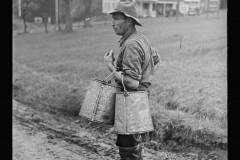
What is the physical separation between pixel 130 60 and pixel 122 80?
0.64 feet

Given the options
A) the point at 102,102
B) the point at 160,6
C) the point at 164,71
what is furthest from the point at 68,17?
the point at 102,102

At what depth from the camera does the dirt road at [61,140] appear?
5.23 meters

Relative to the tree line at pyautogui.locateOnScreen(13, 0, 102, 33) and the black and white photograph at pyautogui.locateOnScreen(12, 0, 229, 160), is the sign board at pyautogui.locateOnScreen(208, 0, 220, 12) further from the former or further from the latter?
the tree line at pyautogui.locateOnScreen(13, 0, 102, 33)

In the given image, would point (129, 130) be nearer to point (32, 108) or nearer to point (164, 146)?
point (164, 146)

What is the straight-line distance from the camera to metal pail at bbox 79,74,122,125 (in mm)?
3787

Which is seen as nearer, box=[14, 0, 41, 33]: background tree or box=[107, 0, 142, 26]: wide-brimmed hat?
box=[107, 0, 142, 26]: wide-brimmed hat

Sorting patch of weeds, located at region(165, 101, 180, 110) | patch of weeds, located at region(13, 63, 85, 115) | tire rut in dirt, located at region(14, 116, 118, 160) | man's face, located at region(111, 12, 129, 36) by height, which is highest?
man's face, located at region(111, 12, 129, 36)

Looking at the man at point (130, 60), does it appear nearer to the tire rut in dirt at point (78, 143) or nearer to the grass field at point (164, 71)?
the tire rut in dirt at point (78, 143)

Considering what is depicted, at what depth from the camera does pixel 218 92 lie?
18.9ft

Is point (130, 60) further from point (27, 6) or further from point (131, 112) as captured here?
point (27, 6)

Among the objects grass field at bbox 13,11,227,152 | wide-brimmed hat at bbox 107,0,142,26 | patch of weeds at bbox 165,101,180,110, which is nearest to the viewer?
wide-brimmed hat at bbox 107,0,142,26

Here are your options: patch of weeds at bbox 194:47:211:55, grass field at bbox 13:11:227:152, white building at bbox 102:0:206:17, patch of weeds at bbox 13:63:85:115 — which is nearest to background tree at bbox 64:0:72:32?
grass field at bbox 13:11:227:152

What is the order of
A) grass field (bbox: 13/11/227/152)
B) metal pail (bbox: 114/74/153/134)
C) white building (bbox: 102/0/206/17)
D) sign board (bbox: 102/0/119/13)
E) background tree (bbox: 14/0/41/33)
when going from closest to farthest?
metal pail (bbox: 114/74/153/134) → grass field (bbox: 13/11/227/152) → sign board (bbox: 102/0/119/13) → white building (bbox: 102/0/206/17) → background tree (bbox: 14/0/41/33)

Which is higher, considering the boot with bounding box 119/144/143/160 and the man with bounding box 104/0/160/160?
the man with bounding box 104/0/160/160
